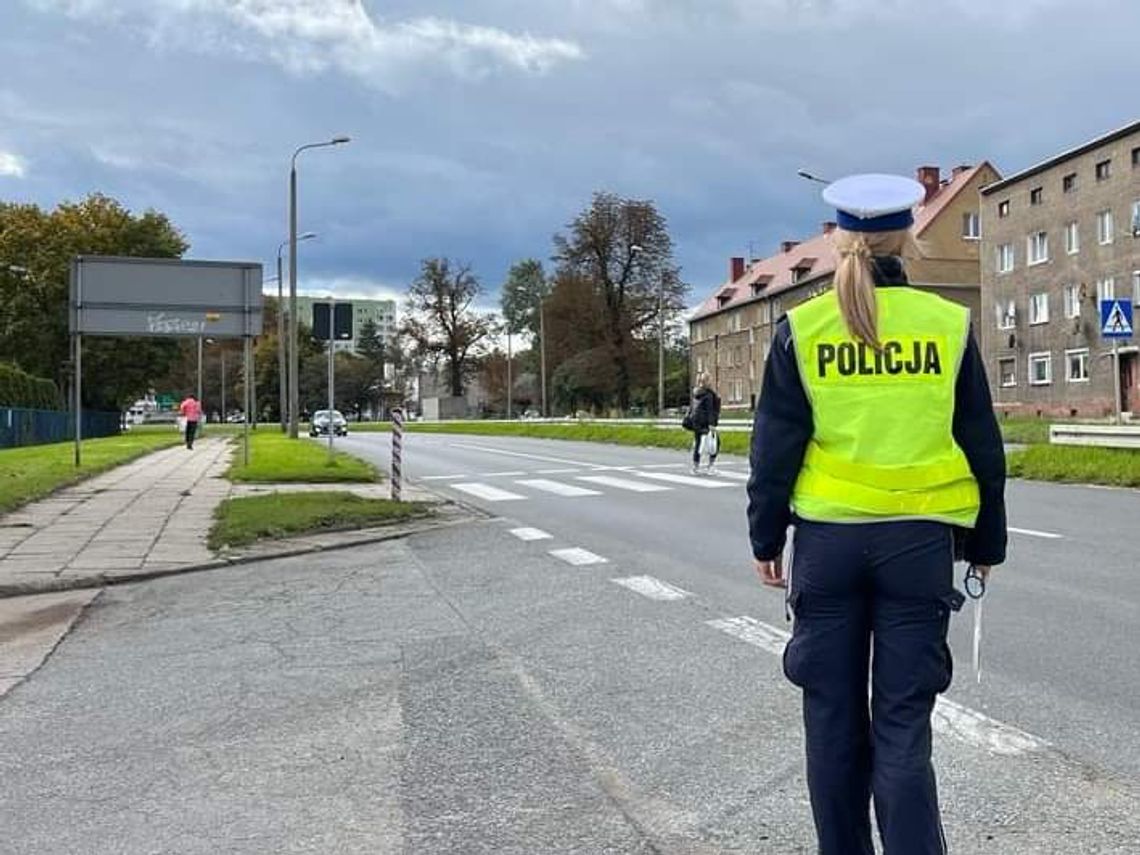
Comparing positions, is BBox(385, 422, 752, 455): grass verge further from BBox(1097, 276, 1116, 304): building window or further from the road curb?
BBox(1097, 276, 1116, 304): building window

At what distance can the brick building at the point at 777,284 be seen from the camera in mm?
70000

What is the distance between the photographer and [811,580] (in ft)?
9.10

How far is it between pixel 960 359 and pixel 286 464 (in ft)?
72.3

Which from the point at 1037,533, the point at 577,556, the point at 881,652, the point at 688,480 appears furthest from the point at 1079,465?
the point at 881,652

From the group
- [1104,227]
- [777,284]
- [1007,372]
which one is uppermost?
[777,284]

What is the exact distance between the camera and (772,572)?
9.87 feet

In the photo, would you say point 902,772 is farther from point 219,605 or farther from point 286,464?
point 286,464

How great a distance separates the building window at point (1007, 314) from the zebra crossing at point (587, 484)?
35719 mm

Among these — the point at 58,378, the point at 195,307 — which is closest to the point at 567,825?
the point at 195,307

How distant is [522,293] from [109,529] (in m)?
118

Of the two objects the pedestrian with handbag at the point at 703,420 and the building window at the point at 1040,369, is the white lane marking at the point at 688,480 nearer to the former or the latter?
the pedestrian with handbag at the point at 703,420

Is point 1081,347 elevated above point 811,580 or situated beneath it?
elevated above

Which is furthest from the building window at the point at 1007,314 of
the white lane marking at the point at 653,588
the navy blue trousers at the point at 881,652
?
the navy blue trousers at the point at 881,652

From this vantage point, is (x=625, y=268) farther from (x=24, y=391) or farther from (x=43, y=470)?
(x=43, y=470)
